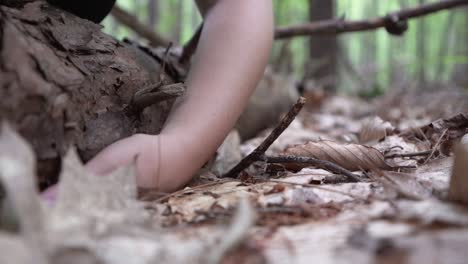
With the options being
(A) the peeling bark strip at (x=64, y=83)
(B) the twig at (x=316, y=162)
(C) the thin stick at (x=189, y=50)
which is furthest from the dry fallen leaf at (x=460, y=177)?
(C) the thin stick at (x=189, y=50)

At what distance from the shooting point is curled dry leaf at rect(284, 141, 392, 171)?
125 cm

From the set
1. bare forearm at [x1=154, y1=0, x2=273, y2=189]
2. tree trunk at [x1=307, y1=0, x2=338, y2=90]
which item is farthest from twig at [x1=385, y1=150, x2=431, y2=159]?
tree trunk at [x1=307, y1=0, x2=338, y2=90]

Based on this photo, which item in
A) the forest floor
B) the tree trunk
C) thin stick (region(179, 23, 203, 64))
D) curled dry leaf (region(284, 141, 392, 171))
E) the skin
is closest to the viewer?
the forest floor

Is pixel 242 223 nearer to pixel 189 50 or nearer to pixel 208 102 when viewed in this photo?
pixel 208 102

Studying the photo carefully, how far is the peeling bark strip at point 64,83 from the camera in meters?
0.83

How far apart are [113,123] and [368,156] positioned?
67 cm

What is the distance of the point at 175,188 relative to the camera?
3.43ft

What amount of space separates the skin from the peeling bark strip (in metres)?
0.07

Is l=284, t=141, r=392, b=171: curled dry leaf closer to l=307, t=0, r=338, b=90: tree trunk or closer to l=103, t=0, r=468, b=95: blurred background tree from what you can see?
l=103, t=0, r=468, b=95: blurred background tree

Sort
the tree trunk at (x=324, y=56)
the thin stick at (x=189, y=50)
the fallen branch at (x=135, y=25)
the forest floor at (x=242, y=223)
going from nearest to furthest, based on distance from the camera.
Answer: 1. the forest floor at (x=242, y=223)
2. the thin stick at (x=189, y=50)
3. the fallen branch at (x=135, y=25)
4. the tree trunk at (x=324, y=56)

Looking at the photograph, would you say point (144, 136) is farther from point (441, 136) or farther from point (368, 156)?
point (441, 136)

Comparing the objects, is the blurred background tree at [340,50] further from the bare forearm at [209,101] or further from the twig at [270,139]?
the twig at [270,139]

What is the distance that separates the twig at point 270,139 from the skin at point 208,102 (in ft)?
0.33

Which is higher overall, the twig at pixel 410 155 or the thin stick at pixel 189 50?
the thin stick at pixel 189 50
